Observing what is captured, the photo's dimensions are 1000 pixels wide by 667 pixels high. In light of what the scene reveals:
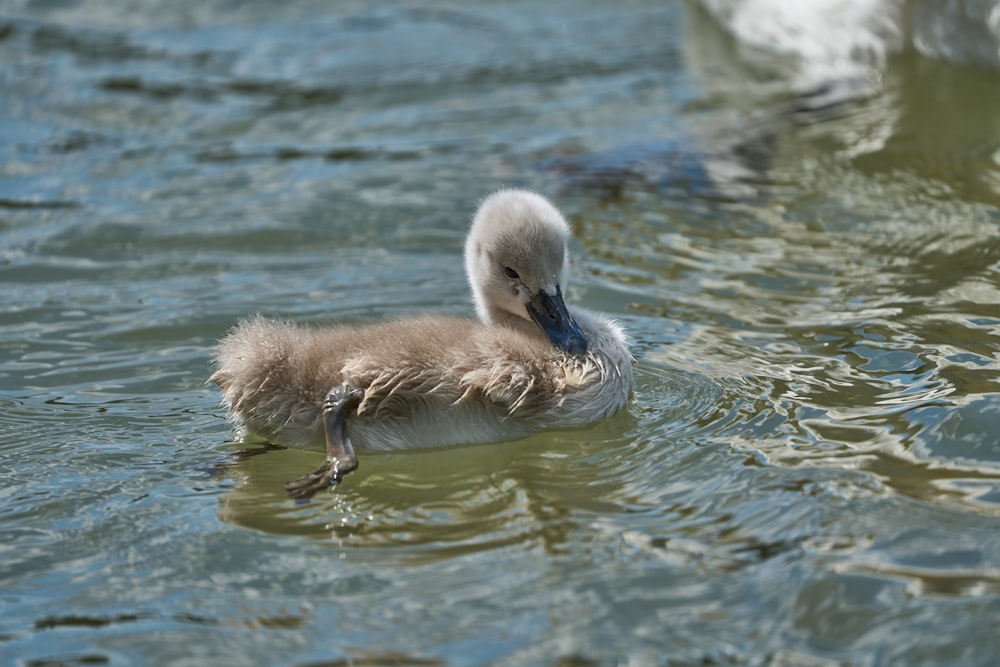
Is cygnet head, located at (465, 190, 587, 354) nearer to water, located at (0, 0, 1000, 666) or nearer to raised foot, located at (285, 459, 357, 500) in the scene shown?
water, located at (0, 0, 1000, 666)

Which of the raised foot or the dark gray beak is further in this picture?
the dark gray beak

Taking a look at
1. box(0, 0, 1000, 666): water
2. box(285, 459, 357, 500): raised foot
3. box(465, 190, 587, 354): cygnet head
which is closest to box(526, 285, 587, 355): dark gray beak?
box(465, 190, 587, 354): cygnet head

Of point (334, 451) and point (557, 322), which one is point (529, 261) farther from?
point (334, 451)

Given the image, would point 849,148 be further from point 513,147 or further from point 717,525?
point 717,525

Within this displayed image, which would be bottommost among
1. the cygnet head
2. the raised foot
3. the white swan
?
the raised foot

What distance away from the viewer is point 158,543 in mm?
4250

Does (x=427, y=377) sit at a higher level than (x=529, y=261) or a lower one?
lower

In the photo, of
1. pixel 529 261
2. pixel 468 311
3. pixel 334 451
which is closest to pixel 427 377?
pixel 334 451

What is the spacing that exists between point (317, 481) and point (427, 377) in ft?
1.71

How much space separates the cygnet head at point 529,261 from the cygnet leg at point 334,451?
78cm

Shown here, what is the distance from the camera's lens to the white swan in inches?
188

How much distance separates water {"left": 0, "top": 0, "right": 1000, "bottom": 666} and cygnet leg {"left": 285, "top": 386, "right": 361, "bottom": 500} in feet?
0.22

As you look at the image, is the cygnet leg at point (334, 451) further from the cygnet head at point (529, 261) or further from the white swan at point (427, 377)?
the cygnet head at point (529, 261)

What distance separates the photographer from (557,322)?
5.12 metres
